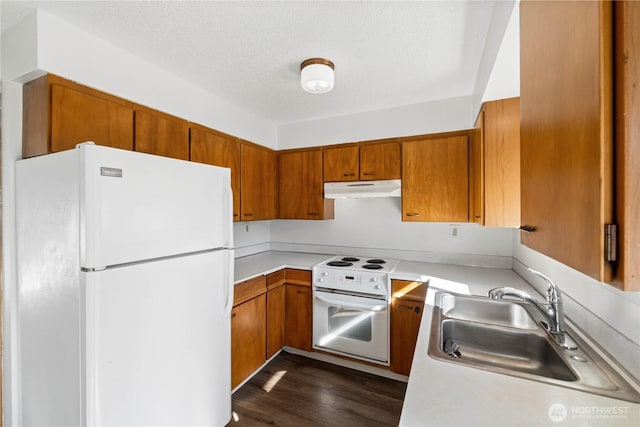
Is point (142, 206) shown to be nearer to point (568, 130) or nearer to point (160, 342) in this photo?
point (160, 342)

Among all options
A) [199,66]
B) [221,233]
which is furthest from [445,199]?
[199,66]

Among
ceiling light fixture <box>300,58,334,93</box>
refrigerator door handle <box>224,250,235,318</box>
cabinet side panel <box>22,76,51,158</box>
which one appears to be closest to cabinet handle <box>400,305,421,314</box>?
refrigerator door handle <box>224,250,235,318</box>

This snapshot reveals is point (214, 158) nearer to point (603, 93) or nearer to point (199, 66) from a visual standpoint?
point (199, 66)

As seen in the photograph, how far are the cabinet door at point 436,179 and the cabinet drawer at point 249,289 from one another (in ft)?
4.53

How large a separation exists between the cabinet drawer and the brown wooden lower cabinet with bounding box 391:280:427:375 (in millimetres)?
1087

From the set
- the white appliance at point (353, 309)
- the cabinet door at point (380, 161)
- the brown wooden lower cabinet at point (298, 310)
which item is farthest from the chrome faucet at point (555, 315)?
the brown wooden lower cabinet at point (298, 310)

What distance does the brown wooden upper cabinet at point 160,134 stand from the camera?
1729mm

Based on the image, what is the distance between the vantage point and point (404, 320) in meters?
2.20

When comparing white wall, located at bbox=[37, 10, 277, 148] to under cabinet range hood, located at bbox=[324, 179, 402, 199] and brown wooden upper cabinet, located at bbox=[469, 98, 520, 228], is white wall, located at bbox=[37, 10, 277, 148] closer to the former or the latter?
under cabinet range hood, located at bbox=[324, 179, 402, 199]

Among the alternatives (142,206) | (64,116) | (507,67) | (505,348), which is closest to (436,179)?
(507,67)

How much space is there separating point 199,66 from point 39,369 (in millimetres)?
1918

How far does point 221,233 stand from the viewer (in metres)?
1.68

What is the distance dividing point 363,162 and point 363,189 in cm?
27

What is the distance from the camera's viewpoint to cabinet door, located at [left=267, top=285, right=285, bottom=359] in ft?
8.03
